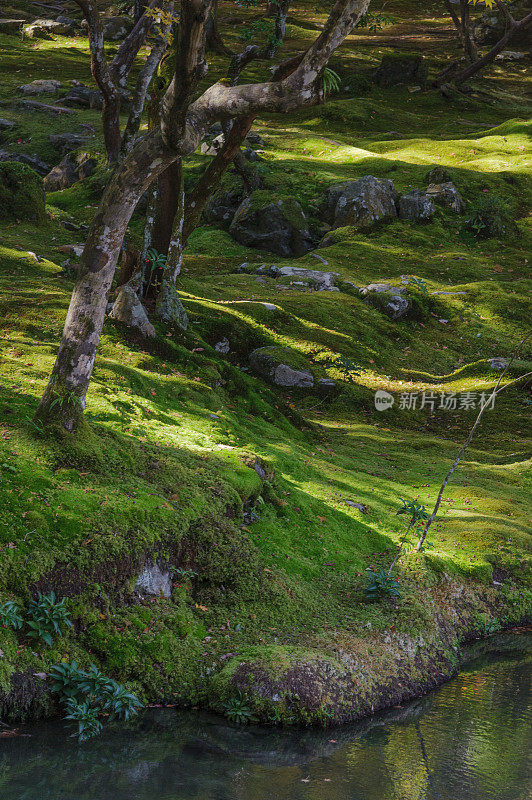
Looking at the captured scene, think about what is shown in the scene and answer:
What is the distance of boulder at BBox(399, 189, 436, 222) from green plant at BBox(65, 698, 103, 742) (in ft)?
91.7

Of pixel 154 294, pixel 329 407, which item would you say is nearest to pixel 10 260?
pixel 154 294

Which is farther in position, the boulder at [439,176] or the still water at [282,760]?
the boulder at [439,176]

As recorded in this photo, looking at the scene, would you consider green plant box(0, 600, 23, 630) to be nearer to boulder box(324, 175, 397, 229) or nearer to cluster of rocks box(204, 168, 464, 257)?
cluster of rocks box(204, 168, 464, 257)

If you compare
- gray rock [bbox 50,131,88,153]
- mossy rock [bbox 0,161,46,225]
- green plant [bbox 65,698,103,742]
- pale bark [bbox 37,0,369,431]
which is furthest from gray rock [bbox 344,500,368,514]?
gray rock [bbox 50,131,88,153]

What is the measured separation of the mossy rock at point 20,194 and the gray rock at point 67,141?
12.9 meters

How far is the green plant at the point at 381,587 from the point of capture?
9.50 metres

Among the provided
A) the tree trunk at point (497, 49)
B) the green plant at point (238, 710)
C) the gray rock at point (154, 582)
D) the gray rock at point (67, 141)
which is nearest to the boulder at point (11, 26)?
the gray rock at point (67, 141)

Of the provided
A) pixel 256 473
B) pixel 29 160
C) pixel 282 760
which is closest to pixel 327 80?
pixel 256 473

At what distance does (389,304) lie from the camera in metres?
23.6

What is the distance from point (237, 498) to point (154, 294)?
652cm

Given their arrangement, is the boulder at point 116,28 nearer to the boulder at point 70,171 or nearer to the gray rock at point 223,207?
the boulder at point 70,171

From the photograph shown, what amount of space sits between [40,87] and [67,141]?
10.5m

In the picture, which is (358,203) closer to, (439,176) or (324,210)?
(324,210)

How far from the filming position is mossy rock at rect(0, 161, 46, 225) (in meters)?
21.5
